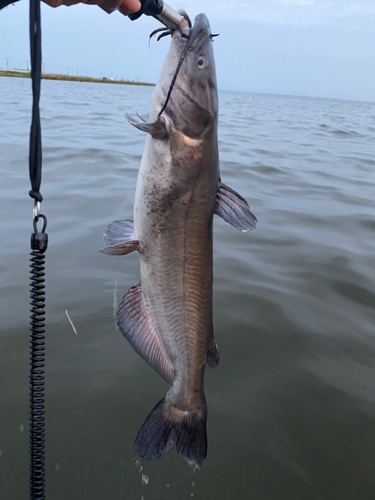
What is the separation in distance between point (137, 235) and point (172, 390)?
82cm

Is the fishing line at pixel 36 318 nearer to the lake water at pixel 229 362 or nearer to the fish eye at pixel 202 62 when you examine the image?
the lake water at pixel 229 362

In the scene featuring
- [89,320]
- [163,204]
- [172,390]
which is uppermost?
[163,204]

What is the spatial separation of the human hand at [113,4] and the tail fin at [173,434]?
5.91 feet

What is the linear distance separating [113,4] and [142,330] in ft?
4.81

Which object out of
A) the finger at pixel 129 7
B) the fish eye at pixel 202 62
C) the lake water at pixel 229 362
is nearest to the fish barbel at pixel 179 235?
the fish eye at pixel 202 62

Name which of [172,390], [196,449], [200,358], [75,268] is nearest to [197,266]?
[200,358]

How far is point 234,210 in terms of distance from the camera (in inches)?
71.1

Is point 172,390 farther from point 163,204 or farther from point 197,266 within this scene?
point 163,204

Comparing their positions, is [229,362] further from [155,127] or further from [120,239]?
[155,127]

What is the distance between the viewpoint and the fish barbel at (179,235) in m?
1.80

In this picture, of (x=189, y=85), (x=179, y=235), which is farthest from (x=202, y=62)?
(x=179, y=235)

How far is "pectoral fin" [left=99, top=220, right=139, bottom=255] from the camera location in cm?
186

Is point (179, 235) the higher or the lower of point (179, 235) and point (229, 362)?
the higher

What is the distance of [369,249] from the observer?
4434 millimetres
